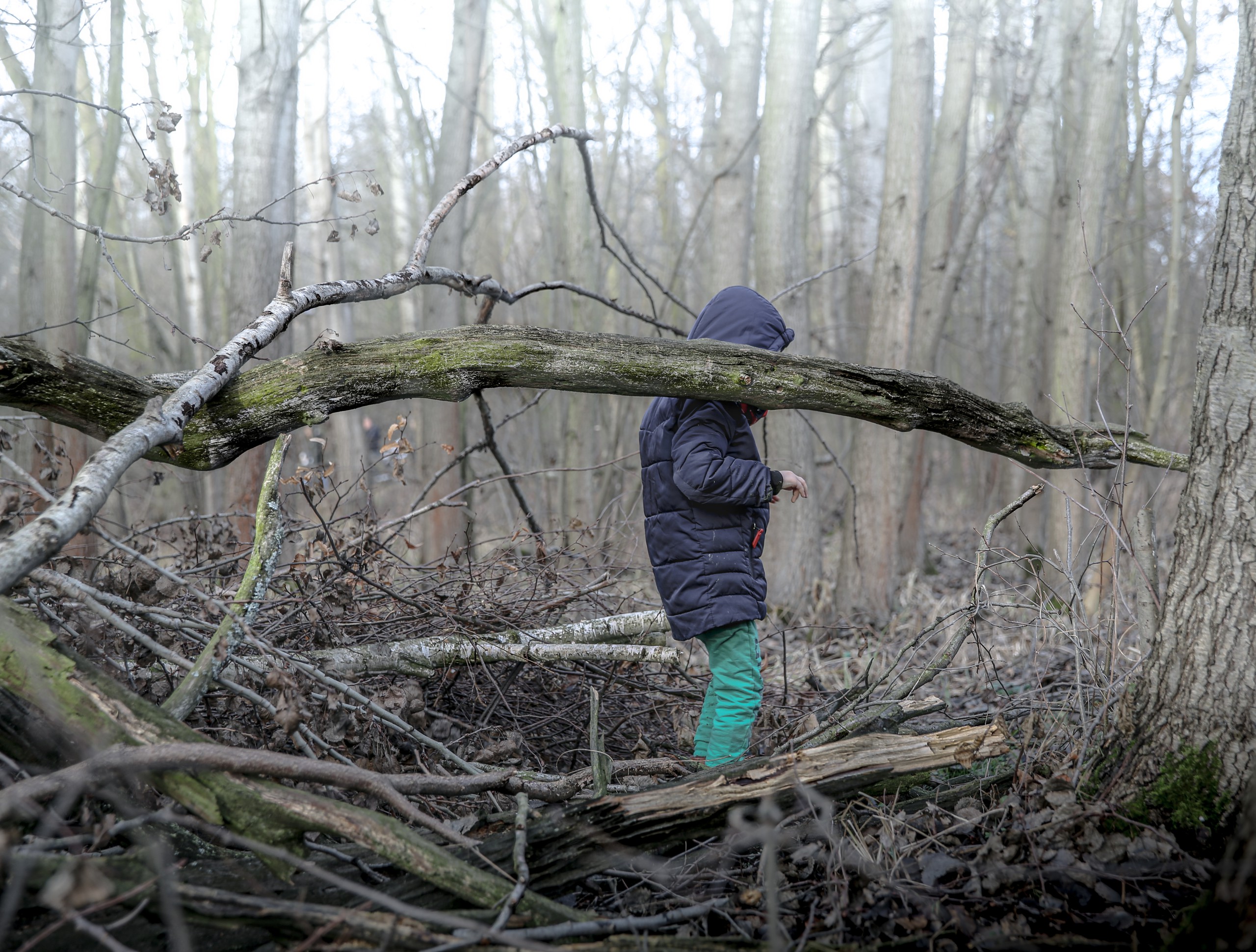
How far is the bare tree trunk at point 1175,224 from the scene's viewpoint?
8.29 meters

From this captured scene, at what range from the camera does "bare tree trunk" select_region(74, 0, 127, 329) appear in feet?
21.3

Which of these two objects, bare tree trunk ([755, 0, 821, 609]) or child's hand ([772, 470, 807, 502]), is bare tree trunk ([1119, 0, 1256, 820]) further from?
bare tree trunk ([755, 0, 821, 609])

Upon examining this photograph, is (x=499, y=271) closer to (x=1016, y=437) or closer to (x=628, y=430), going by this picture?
(x=628, y=430)

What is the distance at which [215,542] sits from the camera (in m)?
3.72

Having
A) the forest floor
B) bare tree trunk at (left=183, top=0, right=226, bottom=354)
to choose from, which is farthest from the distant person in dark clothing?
the forest floor

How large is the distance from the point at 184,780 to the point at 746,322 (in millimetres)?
2290

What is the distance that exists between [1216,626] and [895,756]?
905 millimetres

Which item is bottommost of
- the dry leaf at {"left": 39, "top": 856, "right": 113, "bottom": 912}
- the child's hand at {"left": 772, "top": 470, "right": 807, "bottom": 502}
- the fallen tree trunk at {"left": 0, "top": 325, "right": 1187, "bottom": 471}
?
the dry leaf at {"left": 39, "top": 856, "right": 113, "bottom": 912}

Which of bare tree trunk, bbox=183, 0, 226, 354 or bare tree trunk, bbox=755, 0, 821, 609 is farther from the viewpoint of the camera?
bare tree trunk, bbox=183, 0, 226, 354

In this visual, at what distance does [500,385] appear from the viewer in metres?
2.75

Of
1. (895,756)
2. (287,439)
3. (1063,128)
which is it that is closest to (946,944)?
(895,756)

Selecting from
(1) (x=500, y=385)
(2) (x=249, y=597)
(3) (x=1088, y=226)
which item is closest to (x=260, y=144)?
(1) (x=500, y=385)

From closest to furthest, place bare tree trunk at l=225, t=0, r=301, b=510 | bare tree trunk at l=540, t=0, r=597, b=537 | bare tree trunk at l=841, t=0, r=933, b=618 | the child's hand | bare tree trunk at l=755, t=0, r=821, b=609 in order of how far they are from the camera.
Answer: the child's hand, bare tree trunk at l=225, t=0, r=301, b=510, bare tree trunk at l=755, t=0, r=821, b=609, bare tree trunk at l=841, t=0, r=933, b=618, bare tree trunk at l=540, t=0, r=597, b=537

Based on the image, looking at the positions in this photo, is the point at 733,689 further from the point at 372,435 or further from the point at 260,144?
→ the point at 372,435
